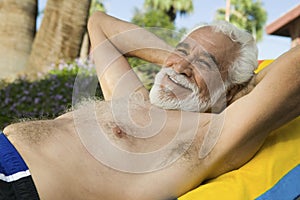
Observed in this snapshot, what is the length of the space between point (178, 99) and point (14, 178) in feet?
2.91

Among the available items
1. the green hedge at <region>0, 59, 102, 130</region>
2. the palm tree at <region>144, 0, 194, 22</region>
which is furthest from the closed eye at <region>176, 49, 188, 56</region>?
the palm tree at <region>144, 0, 194, 22</region>

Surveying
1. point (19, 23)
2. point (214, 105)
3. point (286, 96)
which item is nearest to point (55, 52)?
point (19, 23)

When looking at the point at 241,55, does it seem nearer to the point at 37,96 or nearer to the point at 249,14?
the point at 37,96

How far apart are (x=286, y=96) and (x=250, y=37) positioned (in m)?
0.65

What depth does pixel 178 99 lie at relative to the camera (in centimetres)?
257

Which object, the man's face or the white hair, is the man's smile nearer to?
the man's face

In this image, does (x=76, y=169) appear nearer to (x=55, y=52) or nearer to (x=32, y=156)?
(x=32, y=156)

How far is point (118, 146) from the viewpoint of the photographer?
2.32 metres

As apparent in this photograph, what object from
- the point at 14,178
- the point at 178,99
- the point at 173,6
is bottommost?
the point at 173,6

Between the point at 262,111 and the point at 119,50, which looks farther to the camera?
the point at 119,50

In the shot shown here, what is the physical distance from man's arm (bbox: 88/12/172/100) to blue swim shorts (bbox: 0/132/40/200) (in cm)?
77

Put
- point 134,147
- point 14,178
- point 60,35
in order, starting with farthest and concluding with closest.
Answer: point 60,35 < point 134,147 < point 14,178

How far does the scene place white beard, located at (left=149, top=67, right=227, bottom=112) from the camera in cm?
256

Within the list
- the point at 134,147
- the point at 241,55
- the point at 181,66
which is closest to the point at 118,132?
the point at 134,147
